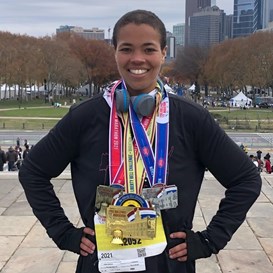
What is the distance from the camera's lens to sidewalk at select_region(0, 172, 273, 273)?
207 inches

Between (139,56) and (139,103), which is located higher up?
(139,56)

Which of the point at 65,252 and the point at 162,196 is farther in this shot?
the point at 65,252

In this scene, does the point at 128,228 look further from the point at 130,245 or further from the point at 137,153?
the point at 137,153

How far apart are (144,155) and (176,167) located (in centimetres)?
16

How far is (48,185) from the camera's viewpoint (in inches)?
102

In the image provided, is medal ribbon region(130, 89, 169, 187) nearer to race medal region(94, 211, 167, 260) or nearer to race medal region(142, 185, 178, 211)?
race medal region(142, 185, 178, 211)

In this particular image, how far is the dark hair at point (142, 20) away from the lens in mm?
2406

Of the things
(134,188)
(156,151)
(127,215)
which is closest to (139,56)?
(156,151)

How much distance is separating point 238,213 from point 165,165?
0.42 meters

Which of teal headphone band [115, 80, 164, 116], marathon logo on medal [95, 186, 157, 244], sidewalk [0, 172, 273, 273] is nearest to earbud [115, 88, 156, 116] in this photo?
teal headphone band [115, 80, 164, 116]

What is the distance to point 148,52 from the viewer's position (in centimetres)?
245

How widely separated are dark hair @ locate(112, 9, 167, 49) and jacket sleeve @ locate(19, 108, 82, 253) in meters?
0.59

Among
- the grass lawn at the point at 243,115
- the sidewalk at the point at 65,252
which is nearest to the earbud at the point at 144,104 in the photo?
the sidewalk at the point at 65,252

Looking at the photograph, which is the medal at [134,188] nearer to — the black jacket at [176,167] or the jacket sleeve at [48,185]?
the black jacket at [176,167]
